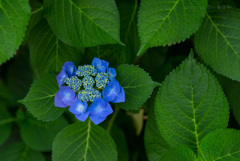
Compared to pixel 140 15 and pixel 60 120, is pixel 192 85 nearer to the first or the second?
pixel 140 15

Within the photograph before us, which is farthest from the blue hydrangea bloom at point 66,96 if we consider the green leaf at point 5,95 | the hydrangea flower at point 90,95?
the green leaf at point 5,95

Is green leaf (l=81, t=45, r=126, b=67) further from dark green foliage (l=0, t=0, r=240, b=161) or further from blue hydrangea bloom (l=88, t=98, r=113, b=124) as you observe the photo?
blue hydrangea bloom (l=88, t=98, r=113, b=124)

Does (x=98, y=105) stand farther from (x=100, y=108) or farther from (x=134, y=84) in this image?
(x=134, y=84)

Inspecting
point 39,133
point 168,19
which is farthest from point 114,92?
point 39,133

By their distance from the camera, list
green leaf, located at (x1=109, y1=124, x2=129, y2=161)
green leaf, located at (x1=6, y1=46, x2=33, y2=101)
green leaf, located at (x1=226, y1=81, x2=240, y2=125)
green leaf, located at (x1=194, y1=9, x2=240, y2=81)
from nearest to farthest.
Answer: green leaf, located at (x1=194, y1=9, x2=240, y2=81) → green leaf, located at (x1=226, y1=81, x2=240, y2=125) → green leaf, located at (x1=109, y1=124, x2=129, y2=161) → green leaf, located at (x1=6, y1=46, x2=33, y2=101)

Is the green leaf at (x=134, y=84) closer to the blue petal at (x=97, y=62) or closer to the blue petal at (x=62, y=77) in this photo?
the blue petal at (x=97, y=62)

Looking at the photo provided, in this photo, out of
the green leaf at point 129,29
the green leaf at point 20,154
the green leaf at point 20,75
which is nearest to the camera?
the green leaf at point 129,29

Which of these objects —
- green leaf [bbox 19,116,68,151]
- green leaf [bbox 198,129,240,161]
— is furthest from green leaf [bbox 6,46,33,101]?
green leaf [bbox 198,129,240,161]
